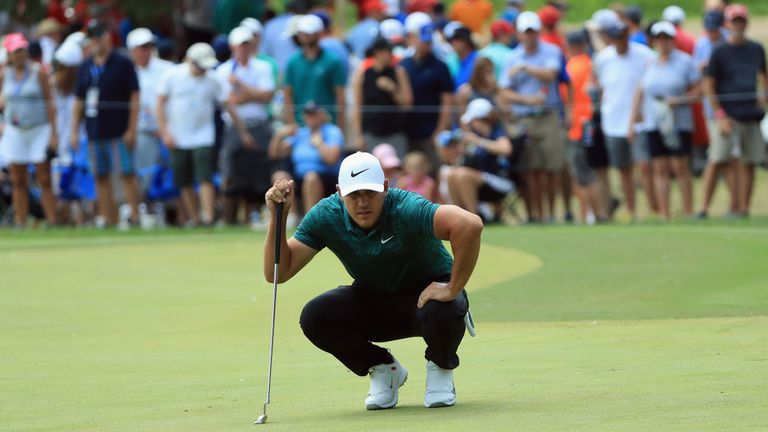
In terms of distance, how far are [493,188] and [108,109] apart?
→ 4.95 metres

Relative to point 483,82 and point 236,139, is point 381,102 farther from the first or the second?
point 236,139

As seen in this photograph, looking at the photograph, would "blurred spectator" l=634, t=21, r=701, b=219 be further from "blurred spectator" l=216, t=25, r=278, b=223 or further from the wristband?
"blurred spectator" l=216, t=25, r=278, b=223

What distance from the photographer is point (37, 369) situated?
9781 millimetres

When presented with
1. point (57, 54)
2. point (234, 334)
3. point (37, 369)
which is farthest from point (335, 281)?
point (57, 54)

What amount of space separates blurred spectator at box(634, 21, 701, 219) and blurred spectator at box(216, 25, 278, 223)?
15.3 ft

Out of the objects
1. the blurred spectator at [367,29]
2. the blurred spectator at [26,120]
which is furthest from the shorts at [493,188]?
the blurred spectator at [26,120]

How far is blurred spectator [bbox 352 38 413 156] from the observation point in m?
19.2

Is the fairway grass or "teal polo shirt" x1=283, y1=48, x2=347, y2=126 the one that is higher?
"teal polo shirt" x1=283, y1=48, x2=347, y2=126

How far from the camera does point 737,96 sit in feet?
59.9

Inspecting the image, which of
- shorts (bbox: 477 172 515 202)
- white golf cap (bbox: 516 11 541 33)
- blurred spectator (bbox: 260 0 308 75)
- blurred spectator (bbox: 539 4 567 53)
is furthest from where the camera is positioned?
blurred spectator (bbox: 260 0 308 75)

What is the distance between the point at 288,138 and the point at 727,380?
40.1 ft

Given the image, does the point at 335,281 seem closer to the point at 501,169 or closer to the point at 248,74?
the point at 501,169

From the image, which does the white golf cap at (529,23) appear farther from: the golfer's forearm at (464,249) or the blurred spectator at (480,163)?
the golfer's forearm at (464,249)

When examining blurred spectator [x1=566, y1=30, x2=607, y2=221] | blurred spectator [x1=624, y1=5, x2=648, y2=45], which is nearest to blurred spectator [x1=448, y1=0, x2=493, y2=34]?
blurred spectator [x1=566, y1=30, x2=607, y2=221]
